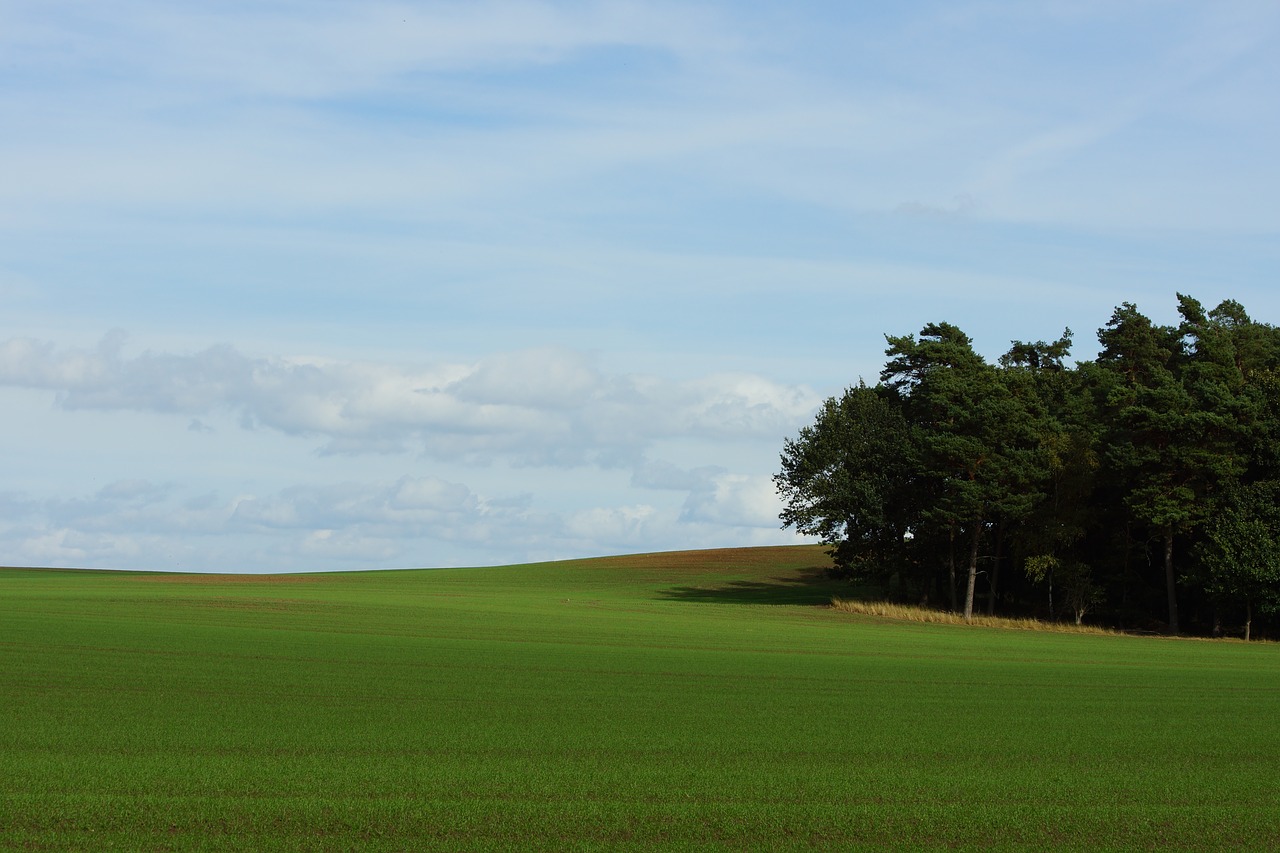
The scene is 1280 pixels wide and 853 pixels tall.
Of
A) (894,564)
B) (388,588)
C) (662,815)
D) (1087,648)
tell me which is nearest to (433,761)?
(662,815)

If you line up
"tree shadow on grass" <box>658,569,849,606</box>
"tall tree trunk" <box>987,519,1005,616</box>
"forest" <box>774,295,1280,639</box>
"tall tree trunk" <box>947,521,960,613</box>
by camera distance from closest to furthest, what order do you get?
"forest" <box>774,295,1280,639</box> → "tall tree trunk" <box>987,519,1005,616</box> → "tall tree trunk" <box>947,521,960,613</box> → "tree shadow on grass" <box>658,569,849,606</box>

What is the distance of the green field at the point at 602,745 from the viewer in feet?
34.7

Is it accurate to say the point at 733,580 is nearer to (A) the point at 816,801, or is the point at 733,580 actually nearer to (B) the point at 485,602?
(B) the point at 485,602

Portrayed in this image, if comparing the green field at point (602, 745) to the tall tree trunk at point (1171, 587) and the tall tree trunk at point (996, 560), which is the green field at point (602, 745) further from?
the tall tree trunk at point (996, 560)

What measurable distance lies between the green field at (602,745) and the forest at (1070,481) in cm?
2068

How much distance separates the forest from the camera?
179 ft

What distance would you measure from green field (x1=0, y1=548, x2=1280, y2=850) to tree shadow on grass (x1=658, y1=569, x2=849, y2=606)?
38.8m

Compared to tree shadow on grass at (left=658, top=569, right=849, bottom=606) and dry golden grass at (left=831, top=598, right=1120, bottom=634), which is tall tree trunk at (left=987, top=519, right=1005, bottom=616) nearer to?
dry golden grass at (left=831, top=598, right=1120, bottom=634)

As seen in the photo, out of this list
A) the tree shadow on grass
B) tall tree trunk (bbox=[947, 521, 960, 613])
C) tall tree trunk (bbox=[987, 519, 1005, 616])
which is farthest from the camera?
the tree shadow on grass

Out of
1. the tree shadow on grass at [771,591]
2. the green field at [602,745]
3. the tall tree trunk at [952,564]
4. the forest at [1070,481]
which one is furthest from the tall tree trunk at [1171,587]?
the tree shadow on grass at [771,591]

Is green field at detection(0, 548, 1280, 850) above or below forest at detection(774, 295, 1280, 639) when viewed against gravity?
below

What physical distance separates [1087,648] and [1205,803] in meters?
31.9

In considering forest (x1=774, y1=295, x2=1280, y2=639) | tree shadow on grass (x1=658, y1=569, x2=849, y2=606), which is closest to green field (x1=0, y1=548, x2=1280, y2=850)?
forest (x1=774, y1=295, x2=1280, y2=639)

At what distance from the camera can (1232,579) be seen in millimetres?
51500
